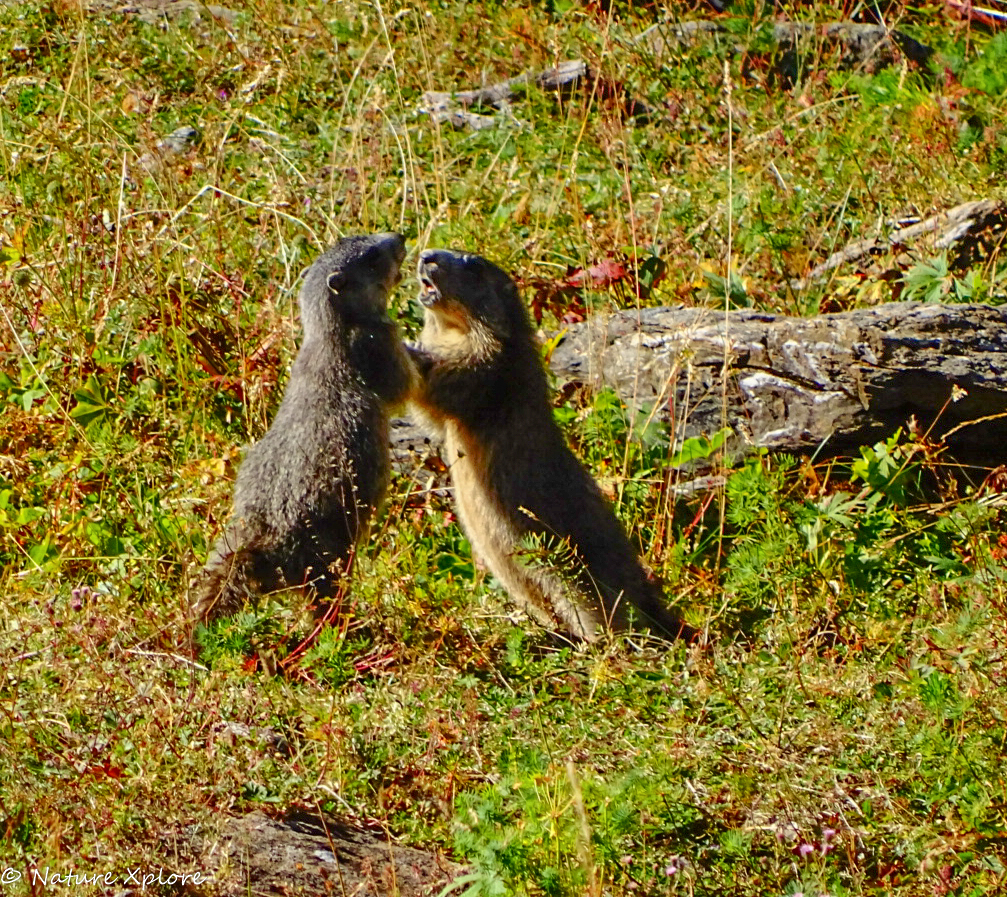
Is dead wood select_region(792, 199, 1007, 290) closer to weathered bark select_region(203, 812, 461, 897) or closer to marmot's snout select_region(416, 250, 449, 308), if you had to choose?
marmot's snout select_region(416, 250, 449, 308)

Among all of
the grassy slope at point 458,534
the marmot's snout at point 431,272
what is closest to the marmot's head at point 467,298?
the marmot's snout at point 431,272

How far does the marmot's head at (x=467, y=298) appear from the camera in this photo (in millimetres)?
6730

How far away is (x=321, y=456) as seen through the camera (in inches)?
233

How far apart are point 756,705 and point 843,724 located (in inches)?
13.8

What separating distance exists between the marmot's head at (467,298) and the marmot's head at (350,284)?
0.21 meters

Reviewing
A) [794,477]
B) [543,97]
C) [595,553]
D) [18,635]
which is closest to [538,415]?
[595,553]

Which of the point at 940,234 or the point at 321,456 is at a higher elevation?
the point at 321,456

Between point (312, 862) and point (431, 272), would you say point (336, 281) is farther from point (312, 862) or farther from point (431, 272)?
point (312, 862)

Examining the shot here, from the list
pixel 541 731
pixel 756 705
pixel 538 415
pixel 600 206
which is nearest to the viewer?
pixel 541 731

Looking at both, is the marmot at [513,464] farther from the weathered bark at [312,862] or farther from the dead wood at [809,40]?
the dead wood at [809,40]

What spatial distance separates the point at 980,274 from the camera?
7.80 meters

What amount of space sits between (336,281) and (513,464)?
4.02 ft

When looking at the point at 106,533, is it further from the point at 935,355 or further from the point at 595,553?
the point at 935,355

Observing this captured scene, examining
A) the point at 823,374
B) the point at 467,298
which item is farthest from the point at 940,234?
the point at 467,298
